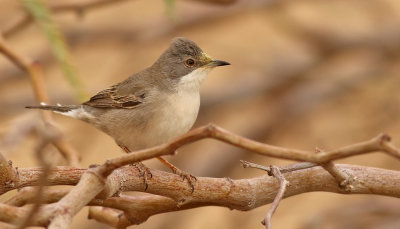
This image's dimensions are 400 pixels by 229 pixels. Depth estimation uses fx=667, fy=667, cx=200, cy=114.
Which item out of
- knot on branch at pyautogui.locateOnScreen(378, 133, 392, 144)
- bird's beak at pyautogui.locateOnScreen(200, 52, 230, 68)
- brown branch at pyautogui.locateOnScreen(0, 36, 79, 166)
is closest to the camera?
knot on branch at pyautogui.locateOnScreen(378, 133, 392, 144)

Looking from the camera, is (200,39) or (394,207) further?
(200,39)

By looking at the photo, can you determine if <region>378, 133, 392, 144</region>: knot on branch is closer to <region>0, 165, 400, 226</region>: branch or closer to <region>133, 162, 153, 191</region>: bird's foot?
<region>0, 165, 400, 226</region>: branch

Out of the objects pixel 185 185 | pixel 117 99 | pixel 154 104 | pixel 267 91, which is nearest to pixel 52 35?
pixel 185 185

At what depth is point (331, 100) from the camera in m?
7.47

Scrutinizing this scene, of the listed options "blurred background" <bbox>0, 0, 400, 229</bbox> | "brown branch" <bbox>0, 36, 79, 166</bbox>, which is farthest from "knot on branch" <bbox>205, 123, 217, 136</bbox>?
"blurred background" <bbox>0, 0, 400, 229</bbox>

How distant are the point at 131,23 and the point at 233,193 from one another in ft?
16.5

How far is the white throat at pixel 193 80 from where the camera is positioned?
14.5ft

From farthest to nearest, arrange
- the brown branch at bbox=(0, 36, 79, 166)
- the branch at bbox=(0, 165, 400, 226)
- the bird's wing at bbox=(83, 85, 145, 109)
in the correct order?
the bird's wing at bbox=(83, 85, 145, 109) → the brown branch at bbox=(0, 36, 79, 166) → the branch at bbox=(0, 165, 400, 226)

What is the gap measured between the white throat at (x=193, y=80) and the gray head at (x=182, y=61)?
0.6 inches

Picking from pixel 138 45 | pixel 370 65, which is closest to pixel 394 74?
pixel 370 65

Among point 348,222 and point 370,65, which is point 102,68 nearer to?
point 370,65

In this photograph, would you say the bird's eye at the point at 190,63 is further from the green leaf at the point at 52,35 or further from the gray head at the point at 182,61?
the green leaf at the point at 52,35

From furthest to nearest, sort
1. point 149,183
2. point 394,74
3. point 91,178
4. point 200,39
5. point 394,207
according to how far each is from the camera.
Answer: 1. point 200,39
2. point 394,74
3. point 394,207
4. point 149,183
5. point 91,178

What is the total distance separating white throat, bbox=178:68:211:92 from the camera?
443cm
